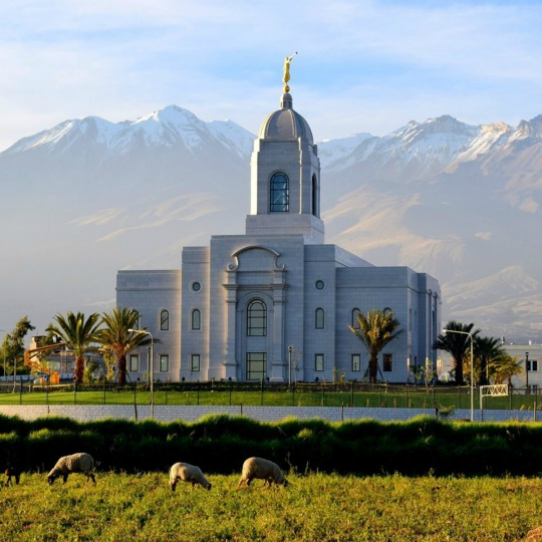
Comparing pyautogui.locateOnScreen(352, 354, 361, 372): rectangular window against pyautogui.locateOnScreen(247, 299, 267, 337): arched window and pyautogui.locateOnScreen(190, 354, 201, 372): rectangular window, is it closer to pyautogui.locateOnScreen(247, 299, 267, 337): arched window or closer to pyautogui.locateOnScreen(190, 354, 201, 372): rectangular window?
pyautogui.locateOnScreen(247, 299, 267, 337): arched window

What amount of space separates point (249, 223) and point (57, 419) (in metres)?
50.4

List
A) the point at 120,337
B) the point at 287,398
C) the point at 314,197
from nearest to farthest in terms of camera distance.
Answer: the point at 287,398, the point at 120,337, the point at 314,197

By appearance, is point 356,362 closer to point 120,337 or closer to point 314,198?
point 314,198

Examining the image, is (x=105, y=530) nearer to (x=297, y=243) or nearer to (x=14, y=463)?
(x=14, y=463)

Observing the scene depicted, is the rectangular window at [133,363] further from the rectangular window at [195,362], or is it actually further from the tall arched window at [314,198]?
the tall arched window at [314,198]

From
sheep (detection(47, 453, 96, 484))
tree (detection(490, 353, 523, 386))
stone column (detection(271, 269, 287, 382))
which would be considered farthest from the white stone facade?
sheep (detection(47, 453, 96, 484))

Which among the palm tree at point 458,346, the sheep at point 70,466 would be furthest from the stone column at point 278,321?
the sheep at point 70,466

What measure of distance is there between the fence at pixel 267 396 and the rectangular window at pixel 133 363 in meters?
8.52

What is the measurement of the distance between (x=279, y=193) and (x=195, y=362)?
44.3ft

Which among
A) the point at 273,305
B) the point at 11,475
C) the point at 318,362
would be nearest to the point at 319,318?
the point at 318,362

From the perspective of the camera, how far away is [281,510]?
27.3 metres

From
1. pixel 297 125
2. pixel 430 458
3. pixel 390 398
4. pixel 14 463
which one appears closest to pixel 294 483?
pixel 430 458

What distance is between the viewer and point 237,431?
3688 cm

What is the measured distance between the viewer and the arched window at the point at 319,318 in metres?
83.6
